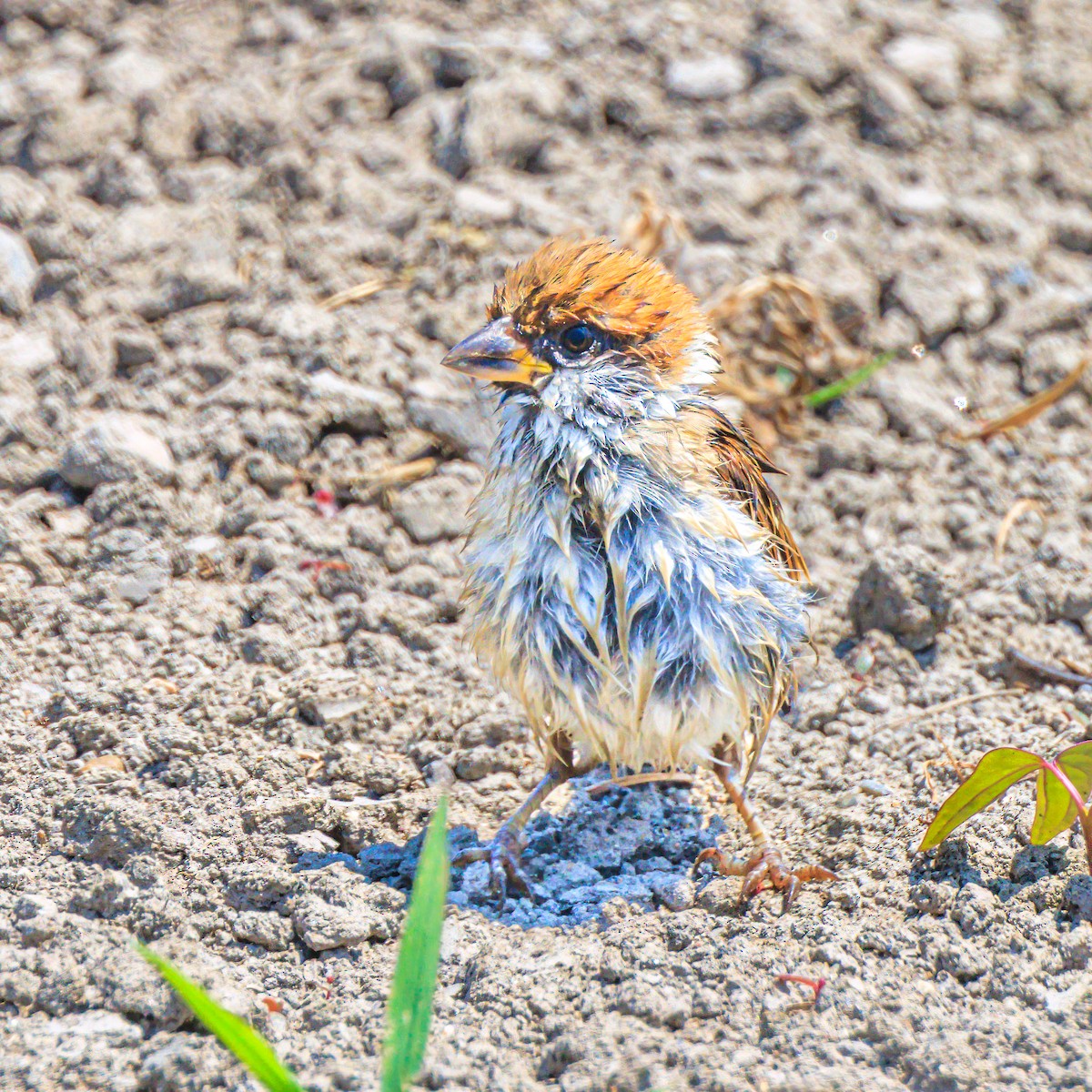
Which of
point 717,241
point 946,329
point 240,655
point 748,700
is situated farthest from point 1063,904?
point 717,241

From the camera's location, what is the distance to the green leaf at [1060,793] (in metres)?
3.01

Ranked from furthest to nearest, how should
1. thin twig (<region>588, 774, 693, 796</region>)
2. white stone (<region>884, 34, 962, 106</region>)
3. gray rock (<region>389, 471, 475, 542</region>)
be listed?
white stone (<region>884, 34, 962, 106</region>), gray rock (<region>389, 471, 475, 542</region>), thin twig (<region>588, 774, 693, 796</region>)

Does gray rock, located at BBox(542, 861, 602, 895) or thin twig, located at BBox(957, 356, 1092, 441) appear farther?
thin twig, located at BBox(957, 356, 1092, 441)

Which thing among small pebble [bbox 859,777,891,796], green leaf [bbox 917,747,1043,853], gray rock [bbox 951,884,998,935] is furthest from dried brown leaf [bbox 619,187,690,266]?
gray rock [bbox 951,884,998,935]

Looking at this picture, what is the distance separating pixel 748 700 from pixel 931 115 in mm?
3932

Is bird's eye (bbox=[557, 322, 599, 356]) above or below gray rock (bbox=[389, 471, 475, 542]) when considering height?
above

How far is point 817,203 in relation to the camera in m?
5.79

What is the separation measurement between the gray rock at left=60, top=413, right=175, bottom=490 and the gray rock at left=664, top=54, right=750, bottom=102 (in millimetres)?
3121

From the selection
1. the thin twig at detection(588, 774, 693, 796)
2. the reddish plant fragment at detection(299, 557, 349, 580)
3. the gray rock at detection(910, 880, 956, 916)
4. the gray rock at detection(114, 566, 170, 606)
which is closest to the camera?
the gray rock at detection(910, 880, 956, 916)

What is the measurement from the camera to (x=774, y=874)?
3467 millimetres

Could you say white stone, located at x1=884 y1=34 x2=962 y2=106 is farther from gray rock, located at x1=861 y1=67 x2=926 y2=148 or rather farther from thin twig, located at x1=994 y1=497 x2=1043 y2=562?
thin twig, located at x1=994 y1=497 x2=1043 y2=562

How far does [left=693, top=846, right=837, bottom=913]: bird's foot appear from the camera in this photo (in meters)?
3.40

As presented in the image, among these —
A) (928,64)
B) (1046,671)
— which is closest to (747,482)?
(1046,671)

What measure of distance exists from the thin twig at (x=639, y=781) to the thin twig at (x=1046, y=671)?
44.9 inches
